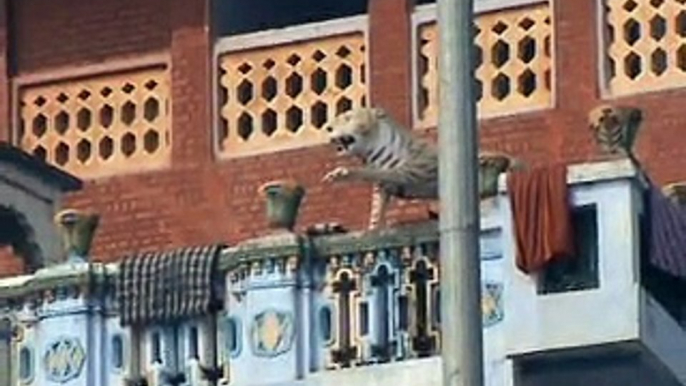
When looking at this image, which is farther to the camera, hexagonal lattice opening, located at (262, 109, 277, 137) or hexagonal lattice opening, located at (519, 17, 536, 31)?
hexagonal lattice opening, located at (262, 109, 277, 137)

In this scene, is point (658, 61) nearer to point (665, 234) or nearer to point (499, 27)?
point (499, 27)

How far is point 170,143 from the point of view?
32.4 metres

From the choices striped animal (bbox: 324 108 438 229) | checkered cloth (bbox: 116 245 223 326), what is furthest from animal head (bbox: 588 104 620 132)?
checkered cloth (bbox: 116 245 223 326)

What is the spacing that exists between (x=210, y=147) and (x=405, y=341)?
6.43 metres

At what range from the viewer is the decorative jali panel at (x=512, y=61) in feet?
102

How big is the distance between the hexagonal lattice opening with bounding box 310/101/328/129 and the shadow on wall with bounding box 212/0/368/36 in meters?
1.07

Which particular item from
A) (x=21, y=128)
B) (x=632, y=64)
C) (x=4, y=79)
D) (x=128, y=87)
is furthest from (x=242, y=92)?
(x=632, y=64)

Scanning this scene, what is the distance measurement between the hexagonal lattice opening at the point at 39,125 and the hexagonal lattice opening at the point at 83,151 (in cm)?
31

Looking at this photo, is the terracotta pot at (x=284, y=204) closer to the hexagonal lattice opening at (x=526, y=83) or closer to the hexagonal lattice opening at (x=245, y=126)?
→ the hexagonal lattice opening at (x=526, y=83)

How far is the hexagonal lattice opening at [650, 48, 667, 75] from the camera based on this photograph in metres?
30.8

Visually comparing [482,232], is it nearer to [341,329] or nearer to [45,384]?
[341,329]

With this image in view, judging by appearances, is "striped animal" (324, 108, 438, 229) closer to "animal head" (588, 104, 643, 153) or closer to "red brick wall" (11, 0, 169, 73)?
"animal head" (588, 104, 643, 153)

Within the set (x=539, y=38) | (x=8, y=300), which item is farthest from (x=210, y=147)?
(x=8, y=300)

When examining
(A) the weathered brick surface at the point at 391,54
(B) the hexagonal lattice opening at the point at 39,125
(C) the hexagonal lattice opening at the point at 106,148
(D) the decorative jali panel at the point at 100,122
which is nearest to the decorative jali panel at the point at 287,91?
(A) the weathered brick surface at the point at 391,54
